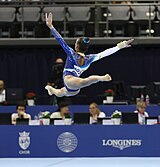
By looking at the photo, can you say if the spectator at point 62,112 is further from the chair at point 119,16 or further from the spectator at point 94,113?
the chair at point 119,16

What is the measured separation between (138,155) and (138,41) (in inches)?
227

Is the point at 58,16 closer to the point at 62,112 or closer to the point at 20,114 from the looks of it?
the point at 20,114

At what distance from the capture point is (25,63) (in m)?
18.2

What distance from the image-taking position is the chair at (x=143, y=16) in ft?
56.7

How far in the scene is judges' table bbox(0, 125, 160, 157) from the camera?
11852 mm

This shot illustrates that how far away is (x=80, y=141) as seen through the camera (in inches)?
470

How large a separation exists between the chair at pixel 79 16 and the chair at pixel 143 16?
4.49 ft

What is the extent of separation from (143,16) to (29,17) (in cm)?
340

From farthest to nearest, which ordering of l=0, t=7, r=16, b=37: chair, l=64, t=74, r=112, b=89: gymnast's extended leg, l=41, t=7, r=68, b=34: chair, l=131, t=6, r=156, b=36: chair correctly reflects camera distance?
1. l=0, t=7, r=16, b=37: chair
2. l=41, t=7, r=68, b=34: chair
3. l=131, t=6, r=156, b=36: chair
4. l=64, t=74, r=112, b=89: gymnast's extended leg

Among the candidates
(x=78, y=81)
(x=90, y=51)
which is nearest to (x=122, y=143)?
(x=78, y=81)

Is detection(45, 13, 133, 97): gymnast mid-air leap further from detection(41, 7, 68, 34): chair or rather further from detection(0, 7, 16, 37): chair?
detection(0, 7, 16, 37): chair

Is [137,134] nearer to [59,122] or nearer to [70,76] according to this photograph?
[59,122]

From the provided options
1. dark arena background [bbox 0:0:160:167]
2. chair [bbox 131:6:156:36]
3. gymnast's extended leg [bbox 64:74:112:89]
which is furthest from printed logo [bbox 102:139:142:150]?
chair [bbox 131:6:156:36]

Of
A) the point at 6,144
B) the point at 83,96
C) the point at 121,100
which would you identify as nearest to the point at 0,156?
the point at 6,144
